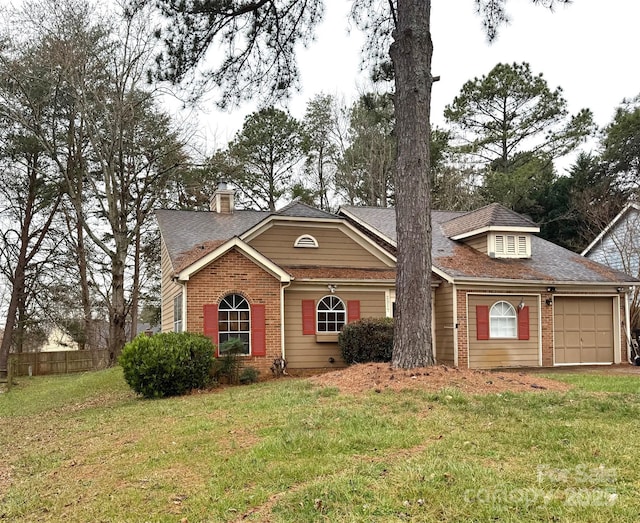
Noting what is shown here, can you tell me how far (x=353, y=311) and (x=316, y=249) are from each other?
2.01m

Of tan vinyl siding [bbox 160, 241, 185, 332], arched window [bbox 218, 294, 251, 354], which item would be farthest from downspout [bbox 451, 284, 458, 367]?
tan vinyl siding [bbox 160, 241, 185, 332]

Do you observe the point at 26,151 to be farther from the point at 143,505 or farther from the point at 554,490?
the point at 554,490

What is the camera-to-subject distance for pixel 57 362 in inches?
1007

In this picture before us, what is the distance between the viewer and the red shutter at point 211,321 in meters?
13.2

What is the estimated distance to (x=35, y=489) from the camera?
216 inches

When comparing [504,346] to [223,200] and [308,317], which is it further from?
[223,200]

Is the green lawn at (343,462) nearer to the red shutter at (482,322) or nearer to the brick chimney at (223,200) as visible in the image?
the red shutter at (482,322)

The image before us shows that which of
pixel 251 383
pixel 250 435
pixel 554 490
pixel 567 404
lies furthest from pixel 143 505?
pixel 251 383

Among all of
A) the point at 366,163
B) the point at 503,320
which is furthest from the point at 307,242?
the point at 366,163

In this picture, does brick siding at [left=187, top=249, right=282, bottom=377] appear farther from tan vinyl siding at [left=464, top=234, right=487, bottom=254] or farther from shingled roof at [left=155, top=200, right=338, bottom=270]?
tan vinyl siding at [left=464, top=234, right=487, bottom=254]

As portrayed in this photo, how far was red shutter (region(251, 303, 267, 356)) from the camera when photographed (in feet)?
44.6

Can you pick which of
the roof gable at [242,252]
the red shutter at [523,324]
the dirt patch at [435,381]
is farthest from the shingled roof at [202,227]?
the dirt patch at [435,381]

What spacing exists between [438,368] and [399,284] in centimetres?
146

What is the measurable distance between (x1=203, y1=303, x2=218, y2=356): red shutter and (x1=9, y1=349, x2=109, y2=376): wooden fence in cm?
1211
